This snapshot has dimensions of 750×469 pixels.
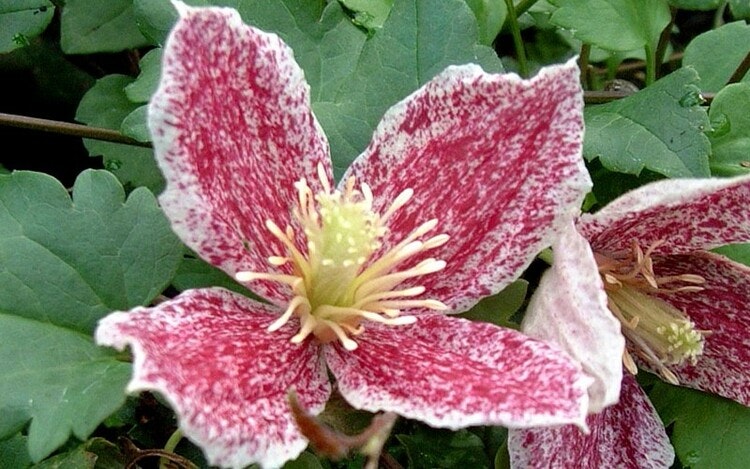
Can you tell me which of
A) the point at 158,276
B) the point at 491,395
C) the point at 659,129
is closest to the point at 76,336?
the point at 158,276

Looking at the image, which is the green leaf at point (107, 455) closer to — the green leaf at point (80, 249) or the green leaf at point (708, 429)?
the green leaf at point (80, 249)

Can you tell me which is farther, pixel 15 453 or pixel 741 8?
pixel 741 8

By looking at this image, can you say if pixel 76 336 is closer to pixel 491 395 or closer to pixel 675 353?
pixel 491 395

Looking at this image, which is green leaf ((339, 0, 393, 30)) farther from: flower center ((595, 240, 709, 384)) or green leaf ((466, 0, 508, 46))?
flower center ((595, 240, 709, 384))

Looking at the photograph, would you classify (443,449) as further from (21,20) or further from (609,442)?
(21,20)

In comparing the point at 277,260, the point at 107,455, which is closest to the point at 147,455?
the point at 107,455

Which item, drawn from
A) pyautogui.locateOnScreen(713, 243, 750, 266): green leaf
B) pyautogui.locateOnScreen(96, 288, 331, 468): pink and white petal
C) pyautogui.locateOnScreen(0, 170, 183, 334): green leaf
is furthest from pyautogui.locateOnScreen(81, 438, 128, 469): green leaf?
pyautogui.locateOnScreen(713, 243, 750, 266): green leaf
